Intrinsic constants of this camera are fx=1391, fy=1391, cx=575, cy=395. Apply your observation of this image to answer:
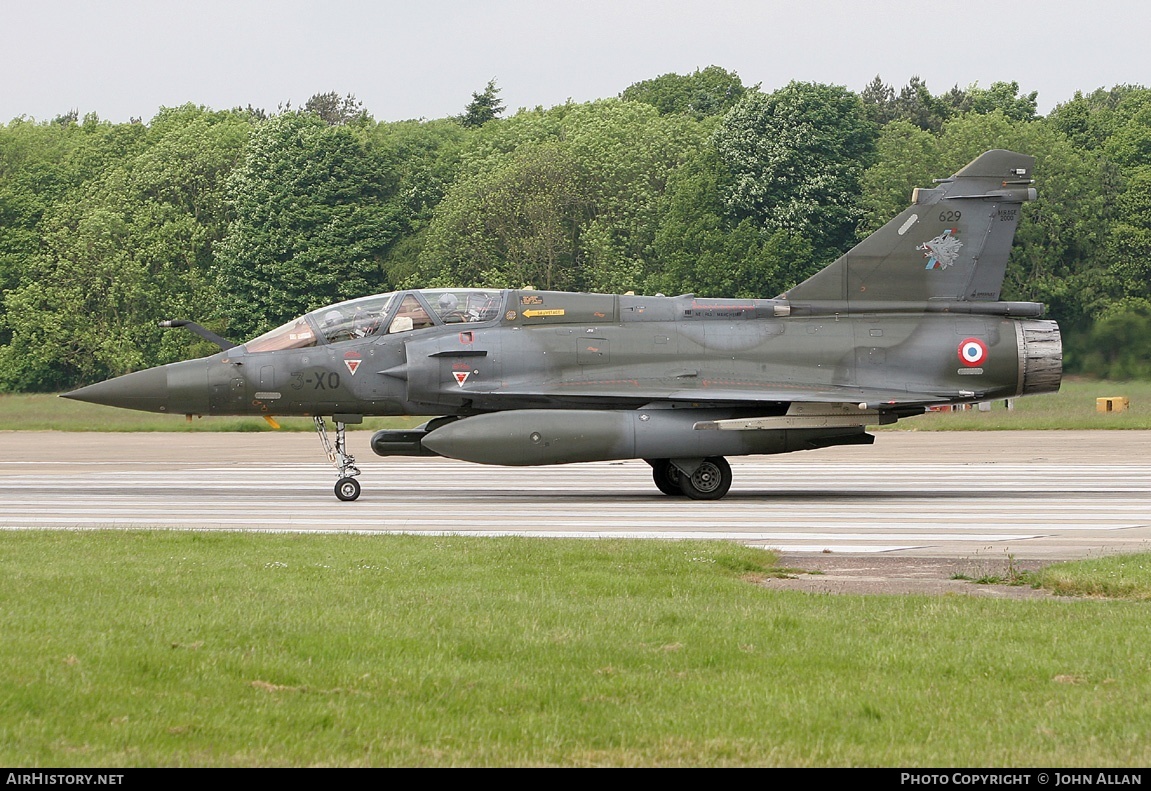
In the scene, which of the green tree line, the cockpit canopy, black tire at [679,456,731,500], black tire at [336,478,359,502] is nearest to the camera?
black tire at [679,456,731,500]

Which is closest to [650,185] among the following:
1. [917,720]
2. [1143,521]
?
[1143,521]

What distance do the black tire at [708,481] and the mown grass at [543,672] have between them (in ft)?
27.8

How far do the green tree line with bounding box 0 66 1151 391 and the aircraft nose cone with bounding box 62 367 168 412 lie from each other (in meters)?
43.2

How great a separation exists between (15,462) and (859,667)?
25855 millimetres

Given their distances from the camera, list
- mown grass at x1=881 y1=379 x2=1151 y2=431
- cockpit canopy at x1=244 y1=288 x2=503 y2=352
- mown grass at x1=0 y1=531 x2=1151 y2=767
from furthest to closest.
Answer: mown grass at x1=881 y1=379 x2=1151 y2=431, cockpit canopy at x1=244 y1=288 x2=503 y2=352, mown grass at x1=0 y1=531 x2=1151 y2=767

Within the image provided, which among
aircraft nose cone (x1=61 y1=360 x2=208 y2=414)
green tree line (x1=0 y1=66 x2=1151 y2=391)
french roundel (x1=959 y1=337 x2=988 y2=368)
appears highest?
green tree line (x1=0 y1=66 x2=1151 y2=391)

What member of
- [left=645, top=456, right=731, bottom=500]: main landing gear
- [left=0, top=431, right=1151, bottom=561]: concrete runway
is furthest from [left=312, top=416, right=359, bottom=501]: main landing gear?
[left=645, top=456, right=731, bottom=500]: main landing gear

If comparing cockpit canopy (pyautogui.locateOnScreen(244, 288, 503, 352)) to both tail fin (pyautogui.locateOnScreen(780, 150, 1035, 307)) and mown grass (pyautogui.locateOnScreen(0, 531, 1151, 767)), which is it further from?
mown grass (pyautogui.locateOnScreen(0, 531, 1151, 767))

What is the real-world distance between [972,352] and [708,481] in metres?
3.96

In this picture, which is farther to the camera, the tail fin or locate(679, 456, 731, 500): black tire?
the tail fin

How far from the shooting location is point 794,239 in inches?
2400

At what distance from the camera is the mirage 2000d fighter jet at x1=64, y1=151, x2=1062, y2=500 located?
18.3 metres
